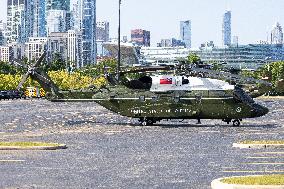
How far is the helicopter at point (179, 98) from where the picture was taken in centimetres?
4291

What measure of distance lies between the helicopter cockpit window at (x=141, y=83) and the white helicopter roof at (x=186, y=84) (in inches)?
25.3

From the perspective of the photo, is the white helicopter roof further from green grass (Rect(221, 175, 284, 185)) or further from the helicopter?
green grass (Rect(221, 175, 284, 185))

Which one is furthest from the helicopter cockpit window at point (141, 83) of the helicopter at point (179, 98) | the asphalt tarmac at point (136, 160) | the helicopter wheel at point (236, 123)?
the helicopter wheel at point (236, 123)

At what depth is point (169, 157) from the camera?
25375mm

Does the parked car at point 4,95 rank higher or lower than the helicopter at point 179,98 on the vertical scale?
lower

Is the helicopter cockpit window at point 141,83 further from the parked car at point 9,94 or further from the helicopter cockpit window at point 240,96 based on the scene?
the parked car at point 9,94

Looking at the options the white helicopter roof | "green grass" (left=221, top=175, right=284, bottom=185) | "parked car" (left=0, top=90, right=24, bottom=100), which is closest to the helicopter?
the white helicopter roof

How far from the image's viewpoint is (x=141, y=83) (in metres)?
44.9

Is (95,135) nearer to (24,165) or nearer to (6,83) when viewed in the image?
(24,165)

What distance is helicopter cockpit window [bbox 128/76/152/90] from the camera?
44625mm

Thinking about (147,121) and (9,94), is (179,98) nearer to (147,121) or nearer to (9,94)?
(147,121)

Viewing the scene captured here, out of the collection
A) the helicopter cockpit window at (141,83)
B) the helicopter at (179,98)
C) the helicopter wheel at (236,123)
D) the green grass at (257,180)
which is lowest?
the helicopter wheel at (236,123)

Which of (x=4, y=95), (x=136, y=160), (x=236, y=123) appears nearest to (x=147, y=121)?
(x=236, y=123)

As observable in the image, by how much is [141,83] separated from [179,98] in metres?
3.07
